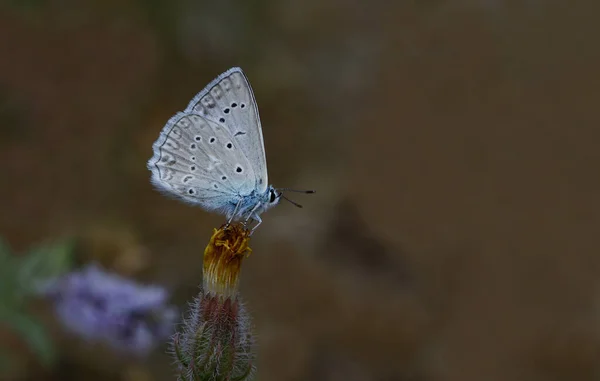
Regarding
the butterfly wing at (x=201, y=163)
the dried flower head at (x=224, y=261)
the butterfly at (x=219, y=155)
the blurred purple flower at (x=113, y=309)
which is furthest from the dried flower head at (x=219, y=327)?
the blurred purple flower at (x=113, y=309)

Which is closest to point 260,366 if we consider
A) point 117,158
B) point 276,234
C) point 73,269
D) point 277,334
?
point 277,334

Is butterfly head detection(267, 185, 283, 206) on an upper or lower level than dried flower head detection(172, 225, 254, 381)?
upper

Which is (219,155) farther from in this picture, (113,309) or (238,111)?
(113,309)

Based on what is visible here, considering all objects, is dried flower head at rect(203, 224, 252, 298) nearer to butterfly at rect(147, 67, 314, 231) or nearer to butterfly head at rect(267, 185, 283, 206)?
butterfly at rect(147, 67, 314, 231)

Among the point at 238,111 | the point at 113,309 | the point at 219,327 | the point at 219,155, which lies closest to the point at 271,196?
the point at 219,155

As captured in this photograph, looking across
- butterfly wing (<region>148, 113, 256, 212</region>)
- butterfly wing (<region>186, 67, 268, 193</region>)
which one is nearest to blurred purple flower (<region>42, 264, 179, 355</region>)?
butterfly wing (<region>148, 113, 256, 212</region>)
